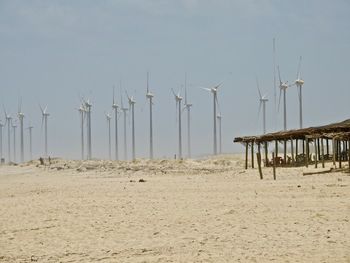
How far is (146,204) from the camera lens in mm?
17750

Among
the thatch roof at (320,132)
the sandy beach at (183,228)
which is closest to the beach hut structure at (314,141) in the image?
the thatch roof at (320,132)

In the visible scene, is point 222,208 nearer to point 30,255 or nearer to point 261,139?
point 30,255

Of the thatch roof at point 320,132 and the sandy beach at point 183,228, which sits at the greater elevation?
the thatch roof at point 320,132

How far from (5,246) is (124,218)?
146 inches

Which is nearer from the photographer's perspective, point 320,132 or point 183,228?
point 183,228

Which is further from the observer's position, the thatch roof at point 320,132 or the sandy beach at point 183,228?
the thatch roof at point 320,132

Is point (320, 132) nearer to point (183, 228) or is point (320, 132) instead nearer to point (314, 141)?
point (314, 141)

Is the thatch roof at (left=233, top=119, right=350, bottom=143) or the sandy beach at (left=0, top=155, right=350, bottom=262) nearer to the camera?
the sandy beach at (left=0, top=155, right=350, bottom=262)

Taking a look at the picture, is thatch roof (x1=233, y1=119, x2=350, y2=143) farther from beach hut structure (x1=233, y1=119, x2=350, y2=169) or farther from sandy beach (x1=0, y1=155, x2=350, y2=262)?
sandy beach (x1=0, y1=155, x2=350, y2=262)

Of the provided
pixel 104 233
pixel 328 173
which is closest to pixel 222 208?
pixel 104 233

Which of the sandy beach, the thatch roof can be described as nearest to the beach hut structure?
the thatch roof

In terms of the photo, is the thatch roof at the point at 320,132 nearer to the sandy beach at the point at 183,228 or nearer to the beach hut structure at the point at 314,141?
the beach hut structure at the point at 314,141

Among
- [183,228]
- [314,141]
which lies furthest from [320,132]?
[183,228]

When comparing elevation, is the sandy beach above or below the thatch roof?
below
